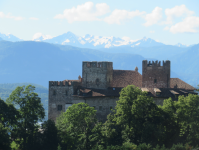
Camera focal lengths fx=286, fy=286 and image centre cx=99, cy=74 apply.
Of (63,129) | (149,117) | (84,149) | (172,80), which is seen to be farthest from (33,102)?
(172,80)

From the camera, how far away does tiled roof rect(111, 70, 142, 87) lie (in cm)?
7356

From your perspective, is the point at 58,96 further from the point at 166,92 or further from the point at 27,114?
the point at 166,92

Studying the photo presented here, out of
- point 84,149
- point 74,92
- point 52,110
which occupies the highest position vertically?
point 74,92

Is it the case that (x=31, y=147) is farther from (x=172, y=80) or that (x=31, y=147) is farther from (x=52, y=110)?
(x=172, y=80)

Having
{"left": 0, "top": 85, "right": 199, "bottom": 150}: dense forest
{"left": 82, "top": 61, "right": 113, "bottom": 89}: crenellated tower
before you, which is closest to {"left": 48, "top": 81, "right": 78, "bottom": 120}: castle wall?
{"left": 82, "top": 61, "right": 113, "bottom": 89}: crenellated tower

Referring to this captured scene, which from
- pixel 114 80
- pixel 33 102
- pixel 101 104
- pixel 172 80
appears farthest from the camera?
pixel 172 80

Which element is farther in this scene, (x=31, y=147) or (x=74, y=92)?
(x=74, y=92)

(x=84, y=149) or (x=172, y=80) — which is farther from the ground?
(x=172, y=80)

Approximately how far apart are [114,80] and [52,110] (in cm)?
1761

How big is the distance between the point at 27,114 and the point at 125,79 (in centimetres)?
2860

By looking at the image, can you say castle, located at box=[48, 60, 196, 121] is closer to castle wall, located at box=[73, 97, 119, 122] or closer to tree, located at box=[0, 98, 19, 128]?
castle wall, located at box=[73, 97, 119, 122]

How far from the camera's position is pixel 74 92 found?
2761 inches

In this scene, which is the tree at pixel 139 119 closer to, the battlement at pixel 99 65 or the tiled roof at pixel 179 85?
the battlement at pixel 99 65

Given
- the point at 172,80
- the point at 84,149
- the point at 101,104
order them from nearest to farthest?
1. the point at 84,149
2. the point at 101,104
3. the point at 172,80
